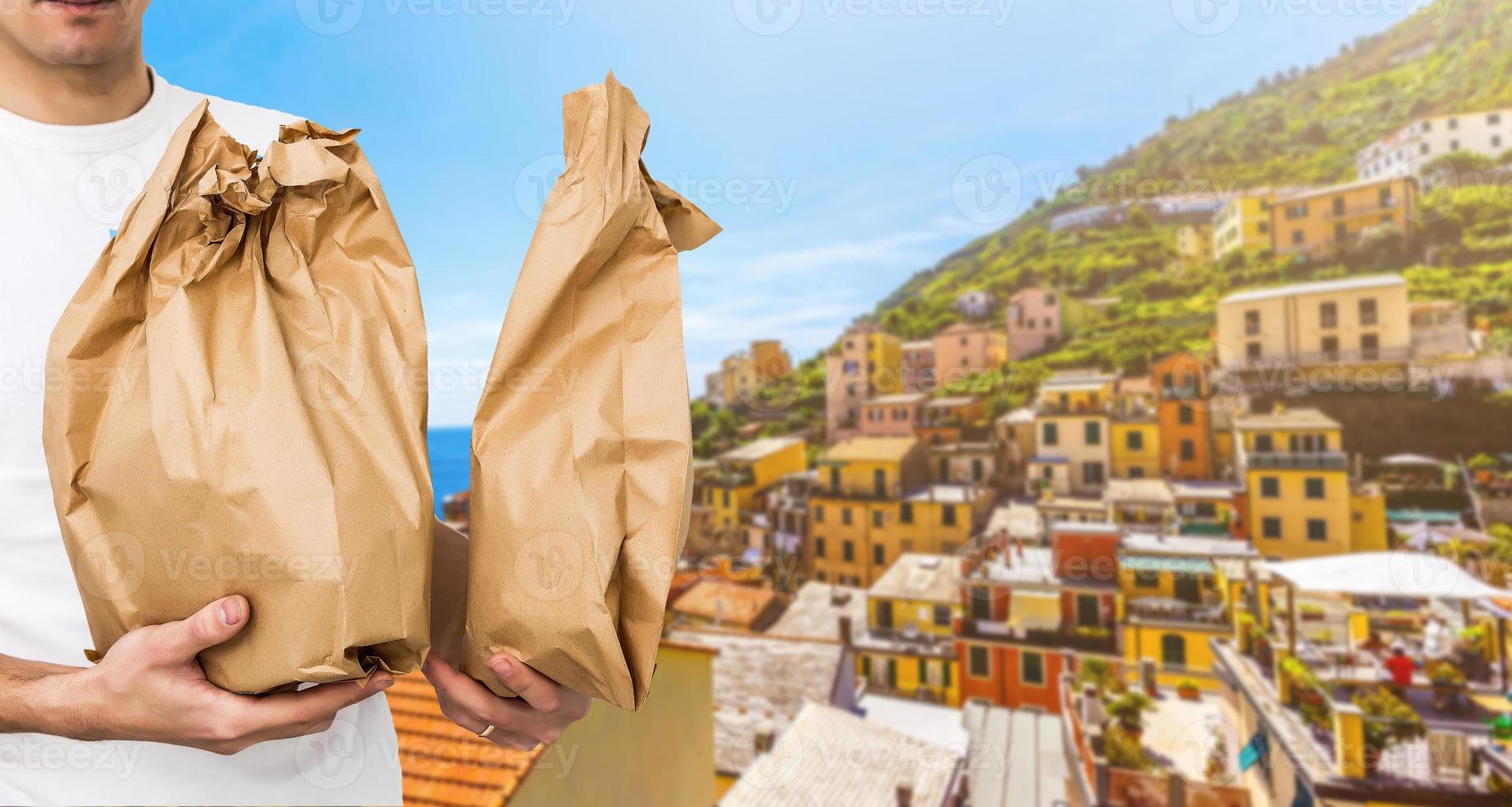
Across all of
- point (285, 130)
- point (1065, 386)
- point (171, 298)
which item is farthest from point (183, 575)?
point (1065, 386)

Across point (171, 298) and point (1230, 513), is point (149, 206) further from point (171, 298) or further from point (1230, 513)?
point (1230, 513)

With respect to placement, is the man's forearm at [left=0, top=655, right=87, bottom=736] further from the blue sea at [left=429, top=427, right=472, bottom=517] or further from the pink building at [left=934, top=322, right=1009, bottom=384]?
the pink building at [left=934, top=322, right=1009, bottom=384]

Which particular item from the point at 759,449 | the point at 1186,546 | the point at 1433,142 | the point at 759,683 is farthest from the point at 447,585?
the point at 1433,142

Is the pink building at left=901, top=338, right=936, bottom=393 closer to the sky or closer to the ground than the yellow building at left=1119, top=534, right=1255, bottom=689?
closer to the sky

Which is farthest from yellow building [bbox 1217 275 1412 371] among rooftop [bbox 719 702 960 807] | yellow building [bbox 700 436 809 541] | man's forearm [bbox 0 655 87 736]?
man's forearm [bbox 0 655 87 736]

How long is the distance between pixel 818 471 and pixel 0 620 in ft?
14.0

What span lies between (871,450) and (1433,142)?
355cm

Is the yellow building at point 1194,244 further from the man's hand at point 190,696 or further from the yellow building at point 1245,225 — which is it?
the man's hand at point 190,696

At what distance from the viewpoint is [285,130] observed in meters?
0.48

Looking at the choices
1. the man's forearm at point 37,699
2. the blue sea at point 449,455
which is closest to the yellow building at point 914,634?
the blue sea at point 449,455

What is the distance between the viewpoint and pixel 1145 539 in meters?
4.26

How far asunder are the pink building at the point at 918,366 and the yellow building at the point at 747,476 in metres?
0.76

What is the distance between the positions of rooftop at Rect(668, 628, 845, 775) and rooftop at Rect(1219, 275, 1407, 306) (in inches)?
122

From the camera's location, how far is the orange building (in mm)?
4332
